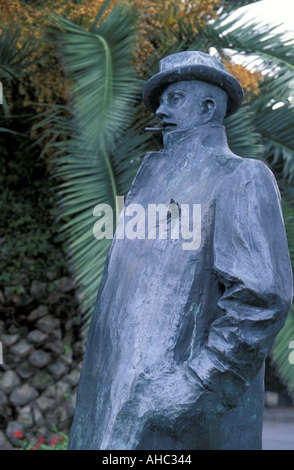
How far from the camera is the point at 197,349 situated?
63.3 inches

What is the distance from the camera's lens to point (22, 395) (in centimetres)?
632

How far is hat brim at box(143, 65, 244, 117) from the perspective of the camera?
1.83m

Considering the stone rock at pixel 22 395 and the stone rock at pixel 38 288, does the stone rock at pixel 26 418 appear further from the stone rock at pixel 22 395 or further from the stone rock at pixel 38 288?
the stone rock at pixel 38 288

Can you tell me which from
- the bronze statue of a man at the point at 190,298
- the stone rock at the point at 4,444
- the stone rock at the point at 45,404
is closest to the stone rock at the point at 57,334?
the stone rock at the point at 45,404

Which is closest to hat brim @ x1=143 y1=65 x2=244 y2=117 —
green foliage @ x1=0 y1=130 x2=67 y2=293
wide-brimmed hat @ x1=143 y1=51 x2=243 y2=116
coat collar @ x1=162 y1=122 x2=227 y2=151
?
wide-brimmed hat @ x1=143 y1=51 x2=243 y2=116

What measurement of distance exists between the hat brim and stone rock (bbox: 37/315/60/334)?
4.75 m

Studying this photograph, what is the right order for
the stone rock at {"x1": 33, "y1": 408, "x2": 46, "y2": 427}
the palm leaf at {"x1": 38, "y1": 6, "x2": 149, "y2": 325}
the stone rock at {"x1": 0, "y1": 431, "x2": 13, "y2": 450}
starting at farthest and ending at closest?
the stone rock at {"x1": 33, "y1": 408, "x2": 46, "y2": 427}, the stone rock at {"x1": 0, "y1": 431, "x2": 13, "y2": 450}, the palm leaf at {"x1": 38, "y1": 6, "x2": 149, "y2": 325}

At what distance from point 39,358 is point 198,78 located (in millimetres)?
5003

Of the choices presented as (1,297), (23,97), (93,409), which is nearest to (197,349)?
(93,409)

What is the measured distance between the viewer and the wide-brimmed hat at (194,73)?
183 centimetres

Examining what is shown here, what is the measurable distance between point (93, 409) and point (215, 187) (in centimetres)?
67

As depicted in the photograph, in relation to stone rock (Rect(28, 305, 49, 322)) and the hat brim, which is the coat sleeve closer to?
→ the hat brim

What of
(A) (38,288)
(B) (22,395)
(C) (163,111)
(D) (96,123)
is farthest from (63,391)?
(C) (163,111)

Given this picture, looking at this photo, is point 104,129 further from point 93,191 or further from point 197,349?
point 197,349
